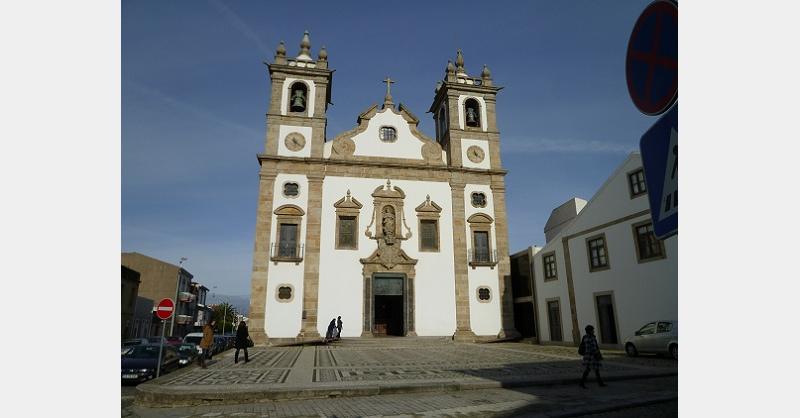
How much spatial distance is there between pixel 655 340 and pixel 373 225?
1425 cm

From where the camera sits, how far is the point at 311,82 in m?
26.7

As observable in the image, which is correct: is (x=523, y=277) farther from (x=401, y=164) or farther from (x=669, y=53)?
(x=669, y=53)

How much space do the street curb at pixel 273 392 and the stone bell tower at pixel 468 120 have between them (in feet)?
62.9

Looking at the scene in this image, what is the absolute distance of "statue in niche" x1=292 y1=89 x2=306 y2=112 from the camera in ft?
85.7

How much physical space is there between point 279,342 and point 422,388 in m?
15.0

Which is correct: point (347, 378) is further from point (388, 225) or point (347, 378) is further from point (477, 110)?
point (477, 110)

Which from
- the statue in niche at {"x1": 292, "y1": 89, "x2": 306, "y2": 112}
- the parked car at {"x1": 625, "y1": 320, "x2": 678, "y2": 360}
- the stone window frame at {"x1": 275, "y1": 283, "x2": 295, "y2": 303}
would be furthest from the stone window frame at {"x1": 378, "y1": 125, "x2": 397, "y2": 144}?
the parked car at {"x1": 625, "y1": 320, "x2": 678, "y2": 360}

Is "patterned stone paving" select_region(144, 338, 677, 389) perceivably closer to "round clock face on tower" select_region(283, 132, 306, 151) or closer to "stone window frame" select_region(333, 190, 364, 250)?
"stone window frame" select_region(333, 190, 364, 250)

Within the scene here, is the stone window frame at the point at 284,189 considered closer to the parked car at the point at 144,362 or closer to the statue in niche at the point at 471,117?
the parked car at the point at 144,362

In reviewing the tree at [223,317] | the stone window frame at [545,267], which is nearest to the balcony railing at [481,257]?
the stone window frame at [545,267]

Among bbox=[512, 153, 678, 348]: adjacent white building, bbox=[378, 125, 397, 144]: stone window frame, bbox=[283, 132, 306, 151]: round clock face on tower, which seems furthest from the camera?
bbox=[378, 125, 397, 144]: stone window frame

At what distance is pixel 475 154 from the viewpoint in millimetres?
27234

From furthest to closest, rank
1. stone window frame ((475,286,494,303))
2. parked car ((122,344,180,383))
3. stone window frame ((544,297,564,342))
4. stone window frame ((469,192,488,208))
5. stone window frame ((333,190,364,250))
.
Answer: stone window frame ((469,192,488,208))
stone window frame ((475,286,494,303))
stone window frame ((333,190,364,250))
stone window frame ((544,297,564,342))
parked car ((122,344,180,383))

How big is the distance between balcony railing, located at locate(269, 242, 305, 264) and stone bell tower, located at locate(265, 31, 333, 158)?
5174mm
